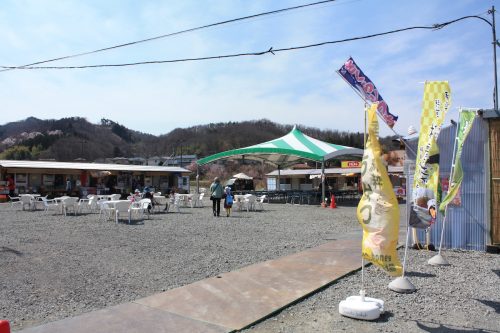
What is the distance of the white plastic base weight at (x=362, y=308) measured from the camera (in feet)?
15.4

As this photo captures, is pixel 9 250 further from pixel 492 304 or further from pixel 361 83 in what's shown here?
pixel 492 304

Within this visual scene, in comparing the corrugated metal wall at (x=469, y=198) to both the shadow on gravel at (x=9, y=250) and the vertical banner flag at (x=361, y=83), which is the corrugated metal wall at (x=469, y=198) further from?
the shadow on gravel at (x=9, y=250)

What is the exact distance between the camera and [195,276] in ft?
21.6

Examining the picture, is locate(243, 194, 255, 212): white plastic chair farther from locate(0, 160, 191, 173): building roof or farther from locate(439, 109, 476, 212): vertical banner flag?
locate(0, 160, 191, 173): building roof

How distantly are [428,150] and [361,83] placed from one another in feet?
4.98

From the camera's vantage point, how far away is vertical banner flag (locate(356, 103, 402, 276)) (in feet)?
15.8

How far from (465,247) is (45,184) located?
1135 inches

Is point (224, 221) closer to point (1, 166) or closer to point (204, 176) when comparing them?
point (1, 166)

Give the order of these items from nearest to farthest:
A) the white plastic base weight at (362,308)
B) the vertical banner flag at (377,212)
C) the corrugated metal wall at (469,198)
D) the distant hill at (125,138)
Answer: the white plastic base weight at (362,308) → the vertical banner flag at (377,212) → the corrugated metal wall at (469,198) → the distant hill at (125,138)

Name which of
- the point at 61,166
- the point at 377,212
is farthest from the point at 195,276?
the point at 61,166

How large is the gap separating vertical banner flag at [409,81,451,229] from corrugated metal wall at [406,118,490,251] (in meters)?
2.16

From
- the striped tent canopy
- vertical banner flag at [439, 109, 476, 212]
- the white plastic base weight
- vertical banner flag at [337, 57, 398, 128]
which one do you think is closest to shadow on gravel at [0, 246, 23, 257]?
the white plastic base weight

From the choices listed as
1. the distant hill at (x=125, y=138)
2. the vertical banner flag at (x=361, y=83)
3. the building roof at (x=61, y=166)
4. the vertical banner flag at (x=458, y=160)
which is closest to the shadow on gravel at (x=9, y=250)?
the vertical banner flag at (x=361, y=83)

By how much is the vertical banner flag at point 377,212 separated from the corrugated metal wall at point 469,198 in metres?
4.29
